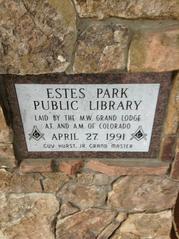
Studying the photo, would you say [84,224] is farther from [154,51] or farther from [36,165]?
[154,51]

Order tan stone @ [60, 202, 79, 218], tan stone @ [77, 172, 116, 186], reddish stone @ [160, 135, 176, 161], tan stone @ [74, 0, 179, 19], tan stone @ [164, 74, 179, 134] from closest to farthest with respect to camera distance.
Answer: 1. tan stone @ [74, 0, 179, 19]
2. tan stone @ [164, 74, 179, 134]
3. reddish stone @ [160, 135, 176, 161]
4. tan stone @ [77, 172, 116, 186]
5. tan stone @ [60, 202, 79, 218]

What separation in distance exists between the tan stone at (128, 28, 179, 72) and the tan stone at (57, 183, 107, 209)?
2.17 feet

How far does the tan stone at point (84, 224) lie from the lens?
5.80 ft

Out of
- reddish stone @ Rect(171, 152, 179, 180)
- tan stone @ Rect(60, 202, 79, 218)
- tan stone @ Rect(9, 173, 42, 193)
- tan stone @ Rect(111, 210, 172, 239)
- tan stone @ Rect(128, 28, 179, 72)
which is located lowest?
tan stone @ Rect(111, 210, 172, 239)

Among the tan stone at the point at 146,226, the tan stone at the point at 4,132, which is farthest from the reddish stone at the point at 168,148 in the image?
the tan stone at the point at 4,132

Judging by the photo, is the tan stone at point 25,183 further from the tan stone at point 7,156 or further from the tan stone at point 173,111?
the tan stone at point 173,111

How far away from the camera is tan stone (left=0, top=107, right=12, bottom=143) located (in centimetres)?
144

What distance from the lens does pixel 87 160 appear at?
5.28 feet

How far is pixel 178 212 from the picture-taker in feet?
7.29

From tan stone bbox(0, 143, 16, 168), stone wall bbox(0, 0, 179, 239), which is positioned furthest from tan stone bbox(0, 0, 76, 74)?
tan stone bbox(0, 143, 16, 168)

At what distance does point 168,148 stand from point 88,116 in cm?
38

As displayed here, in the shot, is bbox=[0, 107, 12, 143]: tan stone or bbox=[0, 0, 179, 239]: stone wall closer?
bbox=[0, 0, 179, 239]: stone wall

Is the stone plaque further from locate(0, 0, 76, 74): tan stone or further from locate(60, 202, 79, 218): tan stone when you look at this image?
locate(60, 202, 79, 218): tan stone

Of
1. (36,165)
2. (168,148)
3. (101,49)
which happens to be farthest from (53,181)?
(101,49)
